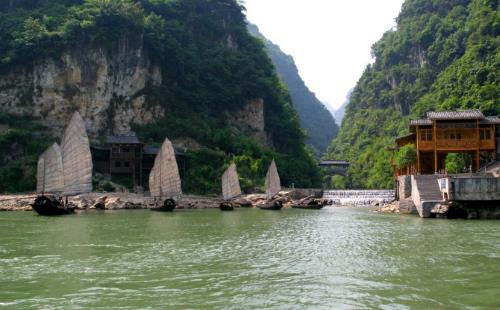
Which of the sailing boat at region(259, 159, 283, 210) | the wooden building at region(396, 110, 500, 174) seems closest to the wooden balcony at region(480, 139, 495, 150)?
the wooden building at region(396, 110, 500, 174)

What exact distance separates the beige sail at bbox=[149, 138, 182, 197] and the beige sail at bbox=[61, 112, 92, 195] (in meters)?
7.00

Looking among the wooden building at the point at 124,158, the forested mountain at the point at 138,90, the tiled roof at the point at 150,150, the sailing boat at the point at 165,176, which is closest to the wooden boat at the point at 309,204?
the forested mountain at the point at 138,90

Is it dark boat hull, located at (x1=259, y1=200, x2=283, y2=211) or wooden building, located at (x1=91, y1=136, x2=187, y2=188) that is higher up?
wooden building, located at (x1=91, y1=136, x2=187, y2=188)

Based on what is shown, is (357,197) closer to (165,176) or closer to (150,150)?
(165,176)

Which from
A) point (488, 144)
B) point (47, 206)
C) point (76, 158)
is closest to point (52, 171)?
point (76, 158)

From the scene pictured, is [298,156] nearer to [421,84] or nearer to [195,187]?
[195,187]

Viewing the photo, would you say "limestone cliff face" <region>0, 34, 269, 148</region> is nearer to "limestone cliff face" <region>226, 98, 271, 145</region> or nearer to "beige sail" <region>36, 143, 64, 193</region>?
"limestone cliff face" <region>226, 98, 271, 145</region>

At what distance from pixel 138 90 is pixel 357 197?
2892 centimetres

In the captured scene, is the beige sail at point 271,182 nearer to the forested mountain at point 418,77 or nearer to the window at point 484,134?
the forested mountain at point 418,77

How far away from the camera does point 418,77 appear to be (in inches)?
3693

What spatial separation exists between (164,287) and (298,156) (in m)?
58.8

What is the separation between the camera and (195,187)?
50406 mm

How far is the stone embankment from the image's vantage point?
3894 centimetres

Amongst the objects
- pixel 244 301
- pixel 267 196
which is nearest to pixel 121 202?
pixel 267 196
